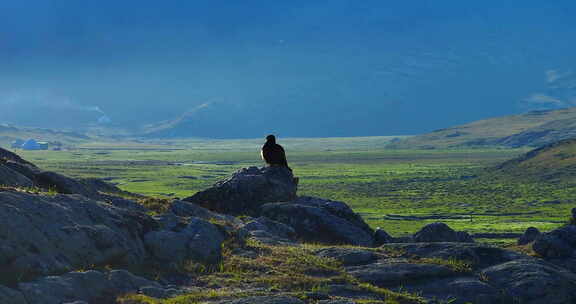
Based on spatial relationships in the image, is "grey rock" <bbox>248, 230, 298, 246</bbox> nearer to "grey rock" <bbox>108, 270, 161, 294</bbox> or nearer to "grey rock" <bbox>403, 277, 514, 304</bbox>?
"grey rock" <bbox>403, 277, 514, 304</bbox>

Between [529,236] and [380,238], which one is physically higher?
[380,238]

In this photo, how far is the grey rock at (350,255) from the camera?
2375 cm

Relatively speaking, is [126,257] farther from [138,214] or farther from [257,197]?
[257,197]

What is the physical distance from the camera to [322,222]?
3281 centimetres

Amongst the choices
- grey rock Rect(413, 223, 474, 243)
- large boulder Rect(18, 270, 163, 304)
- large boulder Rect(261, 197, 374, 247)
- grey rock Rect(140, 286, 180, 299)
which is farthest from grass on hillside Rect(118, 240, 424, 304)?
grey rock Rect(413, 223, 474, 243)

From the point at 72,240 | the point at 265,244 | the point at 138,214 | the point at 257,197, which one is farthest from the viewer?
the point at 257,197

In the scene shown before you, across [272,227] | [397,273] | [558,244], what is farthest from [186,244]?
[558,244]

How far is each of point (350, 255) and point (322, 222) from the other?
28.8 ft

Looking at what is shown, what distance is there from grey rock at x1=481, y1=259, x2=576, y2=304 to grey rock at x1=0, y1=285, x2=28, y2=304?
46.5 feet

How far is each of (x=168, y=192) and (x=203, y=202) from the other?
14855 centimetres

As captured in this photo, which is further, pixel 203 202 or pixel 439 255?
pixel 203 202

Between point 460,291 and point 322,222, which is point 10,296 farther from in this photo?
point 322,222

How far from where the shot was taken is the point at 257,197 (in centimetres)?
3631

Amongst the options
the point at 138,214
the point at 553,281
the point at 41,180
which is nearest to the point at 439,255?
the point at 553,281
